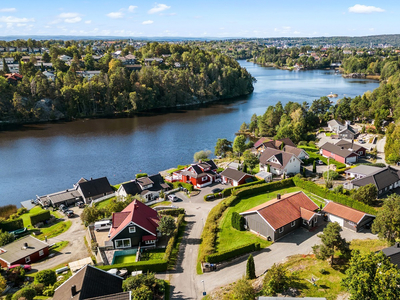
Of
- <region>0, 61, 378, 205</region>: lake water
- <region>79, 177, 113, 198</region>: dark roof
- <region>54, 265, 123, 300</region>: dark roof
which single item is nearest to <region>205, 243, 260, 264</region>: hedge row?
<region>54, 265, 123, 300</region>: dark roof

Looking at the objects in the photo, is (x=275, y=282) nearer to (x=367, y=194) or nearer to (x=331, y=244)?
(x=331, y=244)

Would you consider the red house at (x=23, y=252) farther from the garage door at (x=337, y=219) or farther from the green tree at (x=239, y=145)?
the green tree at (x=239, y=145)

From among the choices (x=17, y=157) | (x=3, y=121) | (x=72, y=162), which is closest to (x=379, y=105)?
(x=72, y=162)

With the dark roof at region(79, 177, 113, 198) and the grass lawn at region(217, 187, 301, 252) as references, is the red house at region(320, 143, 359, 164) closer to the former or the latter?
the grass lawn at region(217, 187, 301, 252)

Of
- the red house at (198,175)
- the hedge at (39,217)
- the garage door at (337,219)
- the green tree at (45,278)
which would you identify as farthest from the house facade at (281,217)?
the hedge at (39,217)

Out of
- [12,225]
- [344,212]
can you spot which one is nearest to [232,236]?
[344,212]

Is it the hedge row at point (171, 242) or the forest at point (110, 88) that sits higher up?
the forest at point (110, 88)

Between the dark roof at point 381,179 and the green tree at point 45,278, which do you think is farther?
the dark roof at point 381,179
